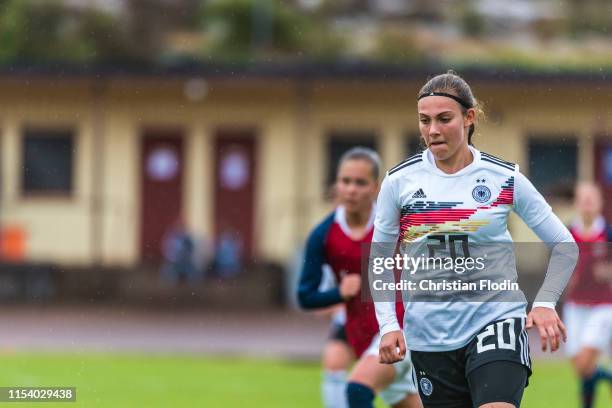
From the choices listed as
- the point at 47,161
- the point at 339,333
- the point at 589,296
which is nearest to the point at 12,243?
the point at 47,161

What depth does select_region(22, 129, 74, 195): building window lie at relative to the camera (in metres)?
27.0

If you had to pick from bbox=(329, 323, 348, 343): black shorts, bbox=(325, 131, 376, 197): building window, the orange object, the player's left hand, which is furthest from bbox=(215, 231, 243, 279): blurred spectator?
the player's left hand

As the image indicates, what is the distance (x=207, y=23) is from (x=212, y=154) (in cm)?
3241

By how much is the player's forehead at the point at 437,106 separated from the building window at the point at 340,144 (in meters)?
21.0

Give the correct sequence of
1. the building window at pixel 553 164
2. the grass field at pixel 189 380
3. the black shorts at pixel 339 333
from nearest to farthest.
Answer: the black shorts at pixel 339 333 → the grass field at pixel 189 380 → the building window at pixel 553 164

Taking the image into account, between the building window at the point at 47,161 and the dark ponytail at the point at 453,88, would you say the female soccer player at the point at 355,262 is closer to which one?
the dark ponytail at the point at 453,88

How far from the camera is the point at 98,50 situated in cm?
5266

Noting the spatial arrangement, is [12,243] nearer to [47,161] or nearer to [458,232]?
[47,161]

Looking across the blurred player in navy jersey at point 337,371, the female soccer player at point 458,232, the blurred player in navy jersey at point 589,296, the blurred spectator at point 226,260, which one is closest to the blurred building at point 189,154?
the blurred spectator at point 226,260

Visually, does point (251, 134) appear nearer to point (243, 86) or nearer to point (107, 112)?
point (243, 86)

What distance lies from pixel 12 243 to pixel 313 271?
771 inches

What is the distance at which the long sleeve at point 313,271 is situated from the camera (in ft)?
26.0

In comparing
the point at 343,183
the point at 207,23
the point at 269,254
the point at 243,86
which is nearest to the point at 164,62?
the point at 243,86

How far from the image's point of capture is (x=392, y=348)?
233 inches
